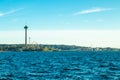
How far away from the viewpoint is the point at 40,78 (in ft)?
227

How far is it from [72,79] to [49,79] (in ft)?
13.4

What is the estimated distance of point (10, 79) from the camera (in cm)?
6600

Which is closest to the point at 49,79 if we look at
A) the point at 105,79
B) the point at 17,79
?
the point at 17,79

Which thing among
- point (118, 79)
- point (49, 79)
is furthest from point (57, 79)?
point (118, 79)

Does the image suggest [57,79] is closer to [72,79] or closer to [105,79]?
[72,79]

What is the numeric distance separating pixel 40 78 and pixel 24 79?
3956 mm

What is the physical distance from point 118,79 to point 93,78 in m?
4.56

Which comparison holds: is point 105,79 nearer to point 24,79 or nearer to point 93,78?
point 93,78

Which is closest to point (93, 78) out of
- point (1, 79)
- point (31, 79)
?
point (31, 79)

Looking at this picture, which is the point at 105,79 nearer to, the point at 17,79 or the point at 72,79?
the point at 72,79

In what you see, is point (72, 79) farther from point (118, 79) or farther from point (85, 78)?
point (118, 79)

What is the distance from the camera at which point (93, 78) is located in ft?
224

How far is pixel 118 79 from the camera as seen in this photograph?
219 ft

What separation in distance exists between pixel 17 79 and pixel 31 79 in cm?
254
